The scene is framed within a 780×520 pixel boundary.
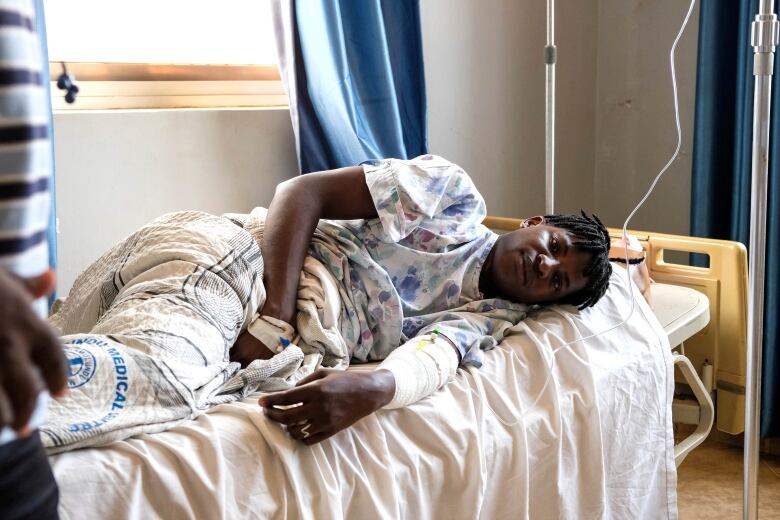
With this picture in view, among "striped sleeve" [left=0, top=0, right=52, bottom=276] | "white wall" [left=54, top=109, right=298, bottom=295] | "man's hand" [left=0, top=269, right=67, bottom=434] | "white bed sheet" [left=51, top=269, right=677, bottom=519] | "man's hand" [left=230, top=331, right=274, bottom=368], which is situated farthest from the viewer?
"white wall" [left=54, top=109, right=298, bottom=295]

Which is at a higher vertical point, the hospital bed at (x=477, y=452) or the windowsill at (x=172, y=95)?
the windowsill at (x=172, y=95)

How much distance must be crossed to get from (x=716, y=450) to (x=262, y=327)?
70.9 inches

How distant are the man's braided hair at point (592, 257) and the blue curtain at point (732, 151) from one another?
3.24 ft

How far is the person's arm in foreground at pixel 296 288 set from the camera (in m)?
1.29

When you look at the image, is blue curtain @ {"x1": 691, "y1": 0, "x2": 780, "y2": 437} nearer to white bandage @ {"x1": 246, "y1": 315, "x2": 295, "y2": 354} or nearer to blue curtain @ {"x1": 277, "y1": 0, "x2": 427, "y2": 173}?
blue curtain @ {"x1": 277, "y1": 0, "x2": 427, "y2": 173}

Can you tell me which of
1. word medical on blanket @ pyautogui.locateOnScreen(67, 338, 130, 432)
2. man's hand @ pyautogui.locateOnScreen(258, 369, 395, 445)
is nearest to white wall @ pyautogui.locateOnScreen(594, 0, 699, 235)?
man's hand @ pyautogui.locateOnScreen(258, 369, 395, 445)

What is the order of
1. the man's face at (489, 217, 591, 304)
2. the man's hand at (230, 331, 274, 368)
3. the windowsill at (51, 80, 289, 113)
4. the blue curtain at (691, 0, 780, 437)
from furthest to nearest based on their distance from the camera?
the blue curtain at (691, 0, 780, 437) → the windowsill at (51, 80, 289, 113) → the man's face at (489, 217, 591, 304) → the man's hand at (230, 331, 274, 368)

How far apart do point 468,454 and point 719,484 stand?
1393 mm

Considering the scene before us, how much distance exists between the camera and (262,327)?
1.59 m

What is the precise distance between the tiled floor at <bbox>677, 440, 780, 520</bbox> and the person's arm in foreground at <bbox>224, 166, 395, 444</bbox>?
1321mm

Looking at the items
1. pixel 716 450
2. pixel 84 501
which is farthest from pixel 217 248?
pixel 716 450

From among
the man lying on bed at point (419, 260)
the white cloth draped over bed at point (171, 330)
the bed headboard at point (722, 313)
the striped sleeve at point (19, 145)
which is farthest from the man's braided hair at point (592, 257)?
the striped sleeve at point (19, 145)

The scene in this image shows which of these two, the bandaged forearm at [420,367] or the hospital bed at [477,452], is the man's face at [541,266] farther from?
the bandaged forearm at [420,367]

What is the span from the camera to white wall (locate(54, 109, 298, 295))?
2.01m
